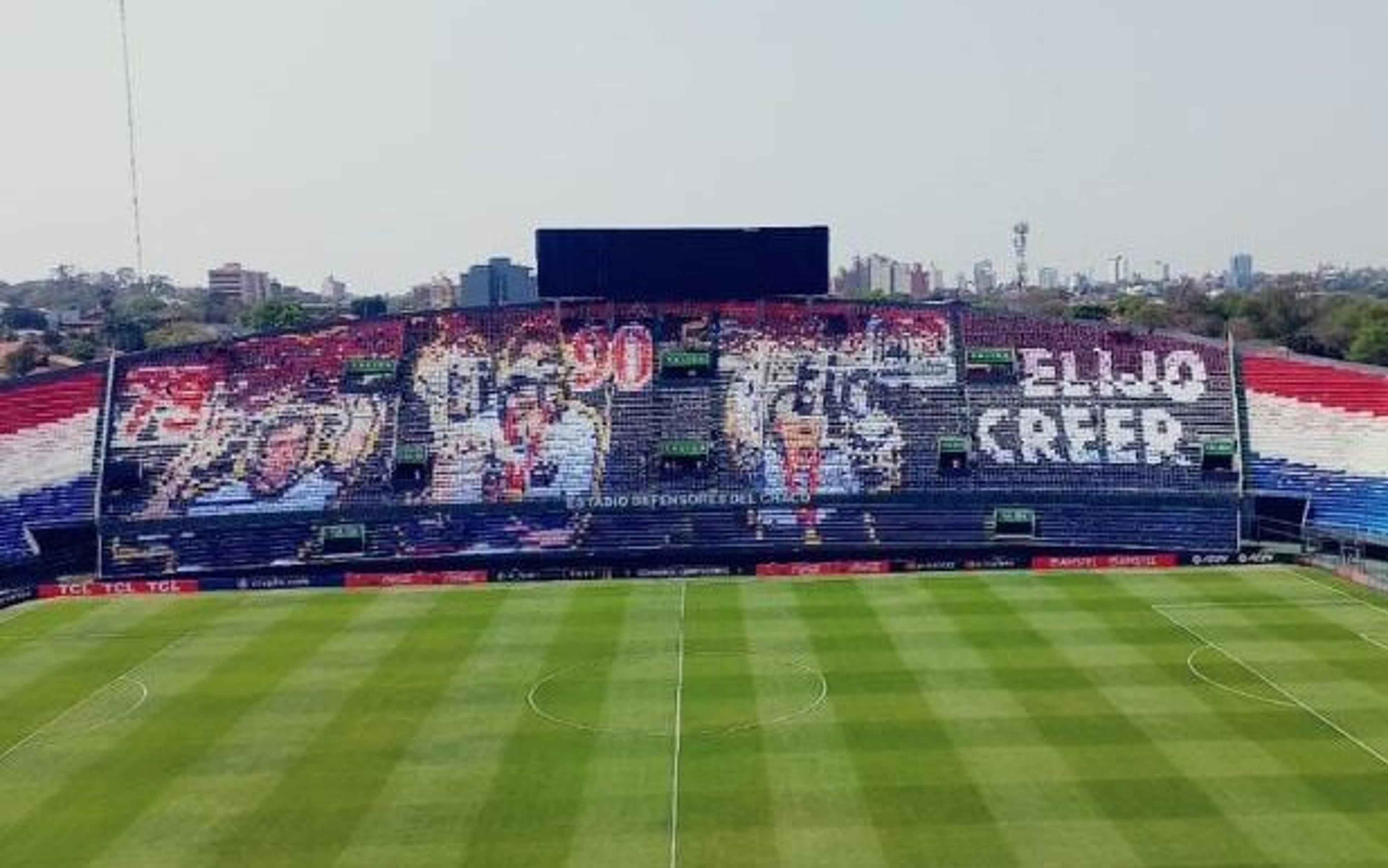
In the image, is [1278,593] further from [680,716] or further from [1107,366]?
[680,716]

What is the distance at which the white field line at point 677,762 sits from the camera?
29.2 m

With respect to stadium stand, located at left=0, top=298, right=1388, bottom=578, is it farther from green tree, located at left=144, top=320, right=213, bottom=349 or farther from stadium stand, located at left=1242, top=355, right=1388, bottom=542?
green tree, located at left=144, top=320, right=213, bottom=349

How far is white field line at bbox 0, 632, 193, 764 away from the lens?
36.9 meters

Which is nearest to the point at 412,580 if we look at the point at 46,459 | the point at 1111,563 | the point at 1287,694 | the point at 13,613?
the point at 13,613

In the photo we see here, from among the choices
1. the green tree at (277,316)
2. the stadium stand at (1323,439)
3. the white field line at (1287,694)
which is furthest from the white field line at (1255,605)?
the green tree at (277,316)

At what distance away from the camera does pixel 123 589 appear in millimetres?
57062

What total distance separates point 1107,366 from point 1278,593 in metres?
21.9

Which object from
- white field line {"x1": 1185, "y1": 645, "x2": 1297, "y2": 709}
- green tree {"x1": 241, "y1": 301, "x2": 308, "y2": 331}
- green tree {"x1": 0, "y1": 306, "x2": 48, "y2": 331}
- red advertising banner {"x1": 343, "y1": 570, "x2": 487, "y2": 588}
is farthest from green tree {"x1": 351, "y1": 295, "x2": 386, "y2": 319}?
white field line {"x1": 1185, "y1": 645, "x2": 1297, "y2": 709}

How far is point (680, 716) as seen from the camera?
3781 centimetres

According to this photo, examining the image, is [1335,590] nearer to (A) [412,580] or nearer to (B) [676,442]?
(B) [676,442]

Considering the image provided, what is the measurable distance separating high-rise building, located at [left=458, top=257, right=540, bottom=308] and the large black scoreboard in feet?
294

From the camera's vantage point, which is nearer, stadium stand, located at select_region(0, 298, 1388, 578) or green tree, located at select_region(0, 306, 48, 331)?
stadium stand, located at select_region(0, 298, 1388, 578)

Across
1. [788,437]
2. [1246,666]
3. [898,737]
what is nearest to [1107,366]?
[788,437]

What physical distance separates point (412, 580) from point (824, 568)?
18.0 metres
